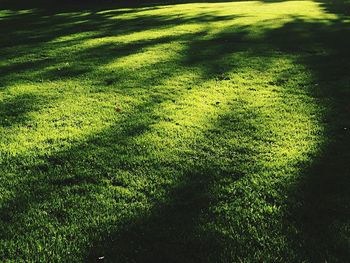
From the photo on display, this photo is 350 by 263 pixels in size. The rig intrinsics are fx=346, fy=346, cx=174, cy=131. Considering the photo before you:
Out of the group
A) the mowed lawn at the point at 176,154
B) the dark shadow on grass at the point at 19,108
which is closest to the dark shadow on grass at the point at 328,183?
the mowed lawn at the point at 176,154

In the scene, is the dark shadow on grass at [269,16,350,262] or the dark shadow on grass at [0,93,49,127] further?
the dark shadow on grass at [0,93,49,127]

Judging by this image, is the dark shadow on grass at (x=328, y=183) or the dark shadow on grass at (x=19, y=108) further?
the dark shadow on grass at (x=19, y=108)

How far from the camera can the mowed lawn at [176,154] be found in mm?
2635

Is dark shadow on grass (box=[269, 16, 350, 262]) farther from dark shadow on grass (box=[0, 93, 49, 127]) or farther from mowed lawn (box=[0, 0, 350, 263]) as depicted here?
dark shadow on grass (box=[0, 93, 49, 127])

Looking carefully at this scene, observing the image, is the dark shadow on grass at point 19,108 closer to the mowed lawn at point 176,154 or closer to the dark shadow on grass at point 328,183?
the mowed lawn at point 176,154

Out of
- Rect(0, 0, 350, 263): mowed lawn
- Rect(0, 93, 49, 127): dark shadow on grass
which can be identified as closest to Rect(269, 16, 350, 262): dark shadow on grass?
Rect(0, 0, 350, 263): mowed lawn

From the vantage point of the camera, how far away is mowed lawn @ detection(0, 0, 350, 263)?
8.64 feet

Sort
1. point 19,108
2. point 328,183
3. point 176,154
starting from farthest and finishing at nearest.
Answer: point 19,108 → point 176,154 → point 328,183

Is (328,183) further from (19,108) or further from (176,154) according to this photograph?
(19,108)

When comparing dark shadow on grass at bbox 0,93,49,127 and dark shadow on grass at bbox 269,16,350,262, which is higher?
dark shadow on grass at bbox 0,93,49,127

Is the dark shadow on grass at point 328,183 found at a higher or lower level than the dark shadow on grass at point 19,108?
lower

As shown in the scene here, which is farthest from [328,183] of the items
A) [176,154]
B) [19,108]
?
[19,108]

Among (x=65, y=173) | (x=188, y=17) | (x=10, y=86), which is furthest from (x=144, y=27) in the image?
(x=65, y=173)

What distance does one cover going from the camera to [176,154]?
3689 mm
